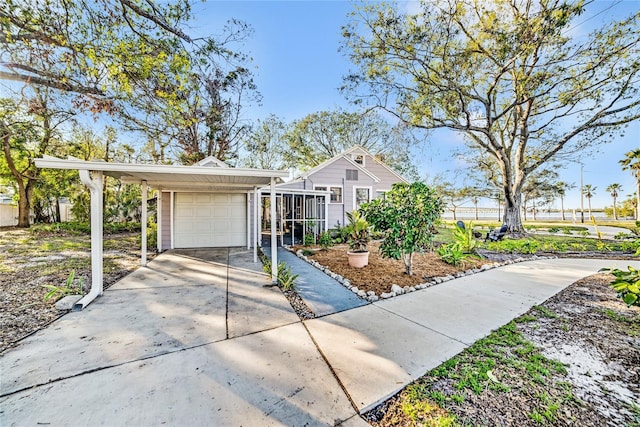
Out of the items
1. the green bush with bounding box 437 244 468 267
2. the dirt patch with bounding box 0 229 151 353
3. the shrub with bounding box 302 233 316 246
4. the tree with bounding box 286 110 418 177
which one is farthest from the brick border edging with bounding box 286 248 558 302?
the tree with bounding box 286 110 418 177

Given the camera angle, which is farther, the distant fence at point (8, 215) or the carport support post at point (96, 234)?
the distant fence at point (8, 215)

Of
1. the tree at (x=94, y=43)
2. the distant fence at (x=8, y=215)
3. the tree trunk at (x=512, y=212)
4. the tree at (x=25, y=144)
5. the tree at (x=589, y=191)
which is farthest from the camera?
the tree at (x=589, y=191)

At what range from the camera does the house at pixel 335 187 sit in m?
11.0

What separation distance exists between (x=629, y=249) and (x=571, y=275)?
5.21 m

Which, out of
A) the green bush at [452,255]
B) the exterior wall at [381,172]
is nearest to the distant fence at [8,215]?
the exterior wall at [381,172]

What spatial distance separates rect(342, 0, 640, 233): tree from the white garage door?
6811mm

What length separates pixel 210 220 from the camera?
29.6ft

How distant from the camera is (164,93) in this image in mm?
5352

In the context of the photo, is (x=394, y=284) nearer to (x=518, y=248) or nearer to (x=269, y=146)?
(x=518, y=248)

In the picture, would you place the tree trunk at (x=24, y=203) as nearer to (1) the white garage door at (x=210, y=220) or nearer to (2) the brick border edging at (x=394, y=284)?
(1) the white garage door at (x=210, y=220)

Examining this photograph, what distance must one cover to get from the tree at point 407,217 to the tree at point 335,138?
51.9 feet

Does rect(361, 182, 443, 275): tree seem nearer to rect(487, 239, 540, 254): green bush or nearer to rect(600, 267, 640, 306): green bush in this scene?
rect(600, 267, 640, 306): green bush

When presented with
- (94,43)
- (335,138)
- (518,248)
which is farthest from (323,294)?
(335,138)

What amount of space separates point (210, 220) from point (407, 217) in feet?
23.4
